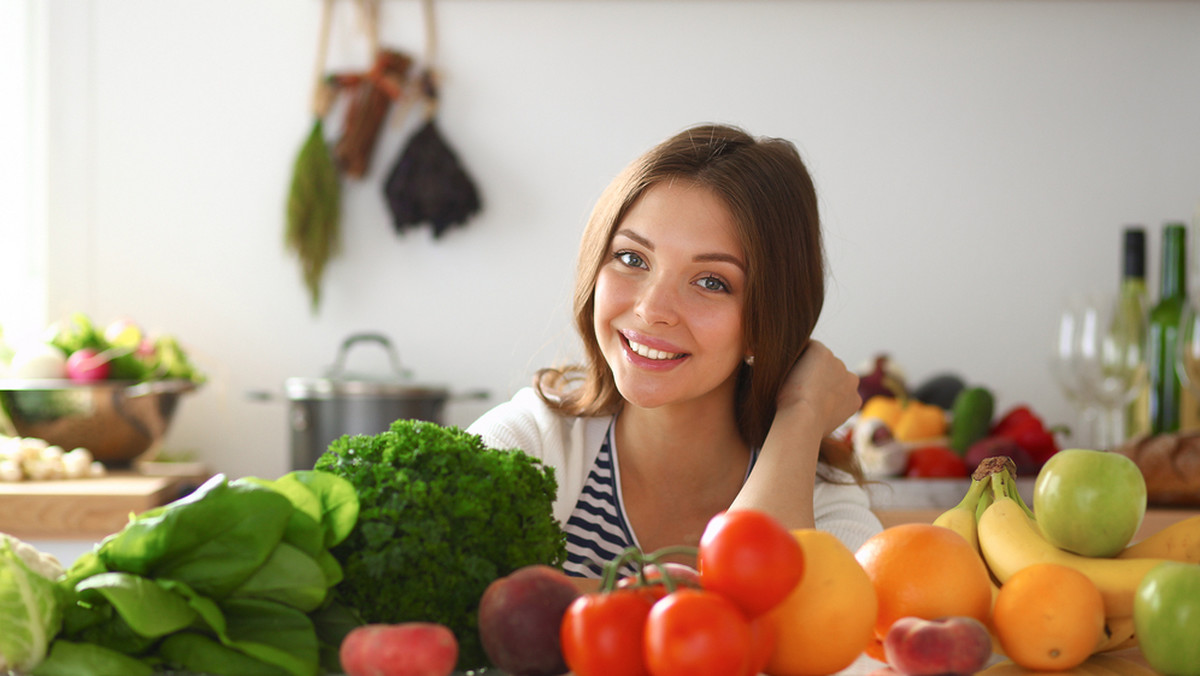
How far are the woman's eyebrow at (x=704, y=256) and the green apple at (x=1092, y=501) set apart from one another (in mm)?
504

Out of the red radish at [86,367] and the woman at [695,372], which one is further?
the red radish at [86,367]

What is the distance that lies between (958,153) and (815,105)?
15.7 inches

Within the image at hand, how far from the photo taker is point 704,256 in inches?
41.7

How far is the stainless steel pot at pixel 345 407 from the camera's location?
6.87 feet

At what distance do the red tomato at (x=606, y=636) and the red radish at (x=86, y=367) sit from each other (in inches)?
61.7

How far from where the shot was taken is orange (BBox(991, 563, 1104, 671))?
0.52 m

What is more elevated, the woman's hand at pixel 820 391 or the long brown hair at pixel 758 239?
the long brown hair at pixel 758 239

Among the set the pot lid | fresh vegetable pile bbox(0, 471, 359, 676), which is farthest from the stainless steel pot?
fresh vegetable pile bbox(0, 471, 359, 676)

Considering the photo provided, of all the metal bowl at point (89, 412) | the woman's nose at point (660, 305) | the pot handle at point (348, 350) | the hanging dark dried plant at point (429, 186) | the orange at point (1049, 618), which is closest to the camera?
the orange at point (1049, 618)

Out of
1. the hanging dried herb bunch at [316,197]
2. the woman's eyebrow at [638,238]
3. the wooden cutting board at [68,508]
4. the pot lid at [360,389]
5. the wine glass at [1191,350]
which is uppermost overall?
the hanging dried herb bunch at [316,197]

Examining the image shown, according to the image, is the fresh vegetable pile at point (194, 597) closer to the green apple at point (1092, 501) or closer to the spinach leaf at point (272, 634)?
the spinach leaf at point (272, 634)

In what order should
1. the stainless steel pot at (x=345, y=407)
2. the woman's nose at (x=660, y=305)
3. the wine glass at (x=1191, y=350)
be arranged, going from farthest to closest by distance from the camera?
the stainless steel pot at (x=345, y=407) → the wine glass at (x=1191, y=350) → the woman's nose at (x=660, y=305)

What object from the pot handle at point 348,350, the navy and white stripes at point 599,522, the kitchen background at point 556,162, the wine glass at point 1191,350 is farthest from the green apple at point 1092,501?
the kitchen background at point 556,162

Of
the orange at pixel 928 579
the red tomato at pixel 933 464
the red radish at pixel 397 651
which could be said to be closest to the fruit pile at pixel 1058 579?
the orange at pixel 928 579
